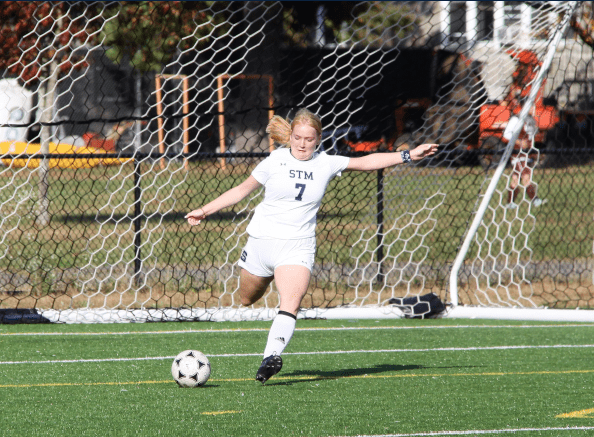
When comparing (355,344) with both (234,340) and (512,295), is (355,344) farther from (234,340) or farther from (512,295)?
(512,295)

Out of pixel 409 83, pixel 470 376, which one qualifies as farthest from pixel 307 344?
pixel 409 83

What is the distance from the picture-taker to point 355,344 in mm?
7125

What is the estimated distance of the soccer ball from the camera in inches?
199

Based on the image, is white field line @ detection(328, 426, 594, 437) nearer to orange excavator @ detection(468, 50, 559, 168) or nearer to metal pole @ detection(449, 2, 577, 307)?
metal pole @ detection(449, 2, 577, 307)

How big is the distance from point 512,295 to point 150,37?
230 inches

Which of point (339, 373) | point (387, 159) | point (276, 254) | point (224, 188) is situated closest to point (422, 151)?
point (387, 159)

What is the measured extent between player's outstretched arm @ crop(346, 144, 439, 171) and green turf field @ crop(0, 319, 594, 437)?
4.89 ft

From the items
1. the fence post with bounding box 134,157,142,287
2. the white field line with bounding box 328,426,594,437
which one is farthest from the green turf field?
the fence post with bounding box 134,157,142,287

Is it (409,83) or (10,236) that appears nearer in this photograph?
(10,236)

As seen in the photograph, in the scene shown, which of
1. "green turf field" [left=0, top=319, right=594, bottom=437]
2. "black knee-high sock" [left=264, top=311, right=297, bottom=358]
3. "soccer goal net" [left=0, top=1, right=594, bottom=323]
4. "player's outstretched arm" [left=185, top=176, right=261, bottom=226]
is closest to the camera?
"green turf field" [left=0, top=319, right=594, bottom=437]

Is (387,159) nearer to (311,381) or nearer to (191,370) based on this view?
(311,381)

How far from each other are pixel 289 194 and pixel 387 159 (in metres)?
0.75

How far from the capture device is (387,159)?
5535 mm

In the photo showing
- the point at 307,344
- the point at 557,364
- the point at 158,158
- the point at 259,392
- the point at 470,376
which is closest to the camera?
the point at 259,392
